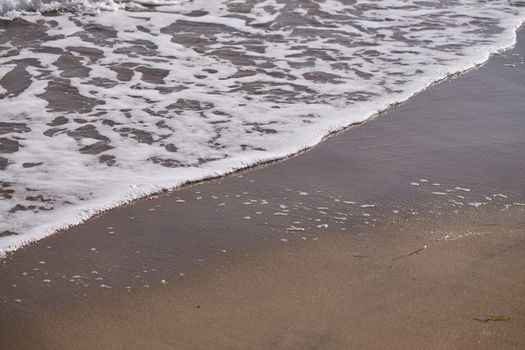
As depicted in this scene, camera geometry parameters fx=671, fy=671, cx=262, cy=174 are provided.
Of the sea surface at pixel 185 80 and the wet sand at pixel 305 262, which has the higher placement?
the sea surface at pixel 185 80

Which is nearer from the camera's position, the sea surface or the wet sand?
the wet sand

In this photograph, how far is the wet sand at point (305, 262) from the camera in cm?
240

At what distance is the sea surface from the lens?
146 inches

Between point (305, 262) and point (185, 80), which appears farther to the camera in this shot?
point (185, 80)

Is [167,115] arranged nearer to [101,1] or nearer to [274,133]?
[274,133]

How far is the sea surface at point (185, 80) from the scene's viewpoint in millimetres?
3699

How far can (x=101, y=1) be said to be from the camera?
8.26m

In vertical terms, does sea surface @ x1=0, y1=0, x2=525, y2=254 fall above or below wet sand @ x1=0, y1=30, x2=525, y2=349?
above

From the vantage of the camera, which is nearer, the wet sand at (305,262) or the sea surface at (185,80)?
the wet sand at (305,262)

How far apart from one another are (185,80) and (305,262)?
2861mm

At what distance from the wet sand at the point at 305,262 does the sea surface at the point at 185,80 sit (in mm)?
318

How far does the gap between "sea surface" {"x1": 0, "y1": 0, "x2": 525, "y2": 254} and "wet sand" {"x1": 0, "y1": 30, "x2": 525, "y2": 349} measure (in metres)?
0.32

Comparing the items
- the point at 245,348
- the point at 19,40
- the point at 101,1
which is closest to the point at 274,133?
the point at 245,348

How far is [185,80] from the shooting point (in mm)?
5359
